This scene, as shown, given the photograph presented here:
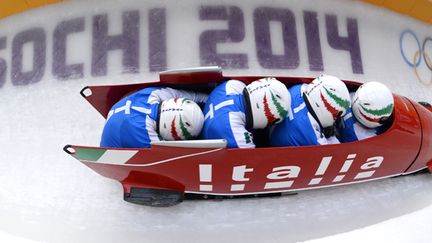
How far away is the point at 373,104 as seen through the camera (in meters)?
2.35

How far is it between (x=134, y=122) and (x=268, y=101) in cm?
71

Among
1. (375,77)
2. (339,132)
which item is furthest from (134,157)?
(375,77)

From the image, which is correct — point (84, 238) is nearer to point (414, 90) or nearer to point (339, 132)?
point (339, 132)

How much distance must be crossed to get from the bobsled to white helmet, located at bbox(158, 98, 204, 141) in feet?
0.39

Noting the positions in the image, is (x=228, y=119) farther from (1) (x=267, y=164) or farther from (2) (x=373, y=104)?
(2) (x=373, y=104)

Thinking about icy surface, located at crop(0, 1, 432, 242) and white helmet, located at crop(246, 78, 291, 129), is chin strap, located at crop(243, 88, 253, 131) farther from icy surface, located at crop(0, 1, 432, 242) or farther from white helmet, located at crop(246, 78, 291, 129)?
icy surface, located at crop(0, 1, 432, 242)

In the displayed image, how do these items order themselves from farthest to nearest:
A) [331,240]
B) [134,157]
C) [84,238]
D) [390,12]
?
[390,12], [84,238], [331,240], [134,157]

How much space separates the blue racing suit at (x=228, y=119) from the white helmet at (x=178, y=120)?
3.0 inches

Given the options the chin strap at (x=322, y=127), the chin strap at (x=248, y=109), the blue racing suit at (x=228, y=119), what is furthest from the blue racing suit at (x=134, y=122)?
the chin strap at (x=322, y=127)

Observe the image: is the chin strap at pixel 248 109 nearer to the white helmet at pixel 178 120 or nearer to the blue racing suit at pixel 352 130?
the white helmet at pixel 178 120

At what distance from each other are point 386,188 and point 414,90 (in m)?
1.13

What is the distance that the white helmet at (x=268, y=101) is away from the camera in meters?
2.08

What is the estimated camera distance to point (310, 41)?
3.17 metres

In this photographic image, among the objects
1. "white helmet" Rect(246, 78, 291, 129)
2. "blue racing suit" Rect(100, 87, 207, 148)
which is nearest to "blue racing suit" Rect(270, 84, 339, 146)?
"white helmet" Rect(246, 78, 291, 129)
